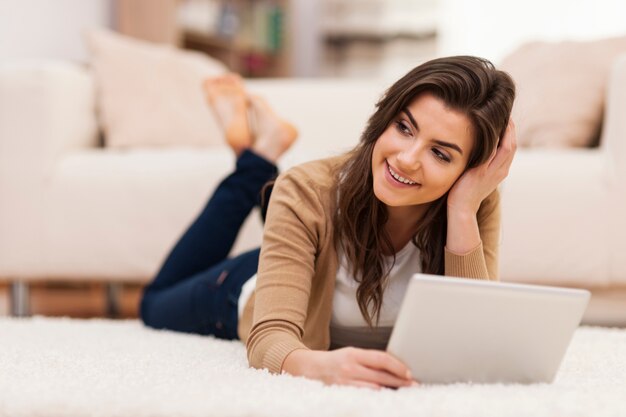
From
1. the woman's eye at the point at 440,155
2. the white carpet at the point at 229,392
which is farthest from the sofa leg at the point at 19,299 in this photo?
the woman's eye at the point at 440,155

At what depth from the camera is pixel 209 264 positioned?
5.71ft

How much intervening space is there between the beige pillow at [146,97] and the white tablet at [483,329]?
1616 millimetres


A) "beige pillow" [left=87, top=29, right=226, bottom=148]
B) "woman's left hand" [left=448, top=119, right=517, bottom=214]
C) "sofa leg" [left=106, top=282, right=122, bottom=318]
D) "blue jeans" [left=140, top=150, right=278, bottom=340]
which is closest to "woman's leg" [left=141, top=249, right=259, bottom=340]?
"blue jeans" [left=140, top=150, right=278, bottom=340]

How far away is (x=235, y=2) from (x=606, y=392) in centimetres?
397

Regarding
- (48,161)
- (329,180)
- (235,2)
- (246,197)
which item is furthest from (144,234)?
(235,2)

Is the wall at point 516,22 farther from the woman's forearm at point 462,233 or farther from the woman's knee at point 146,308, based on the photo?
the woman's forearm at point 462,233

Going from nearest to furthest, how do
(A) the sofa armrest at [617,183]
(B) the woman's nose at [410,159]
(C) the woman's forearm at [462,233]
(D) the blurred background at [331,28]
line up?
(B) the woman's nose at [410,159], (C) the woman's forearm at [462,233], (A) the sofa armrest at [617,183], (D) the blurred background at [331,28]

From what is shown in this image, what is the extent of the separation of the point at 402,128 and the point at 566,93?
1229mm

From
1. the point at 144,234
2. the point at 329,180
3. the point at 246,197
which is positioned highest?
the point at 329,180

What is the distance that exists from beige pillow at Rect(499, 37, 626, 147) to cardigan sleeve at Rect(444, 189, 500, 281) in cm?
90

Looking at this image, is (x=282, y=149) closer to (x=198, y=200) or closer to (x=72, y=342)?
(x=198, y=200)

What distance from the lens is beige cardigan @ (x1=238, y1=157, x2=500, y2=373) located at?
3.58 feet

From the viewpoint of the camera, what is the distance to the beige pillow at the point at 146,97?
2441mm

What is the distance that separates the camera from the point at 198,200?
2.15 m
